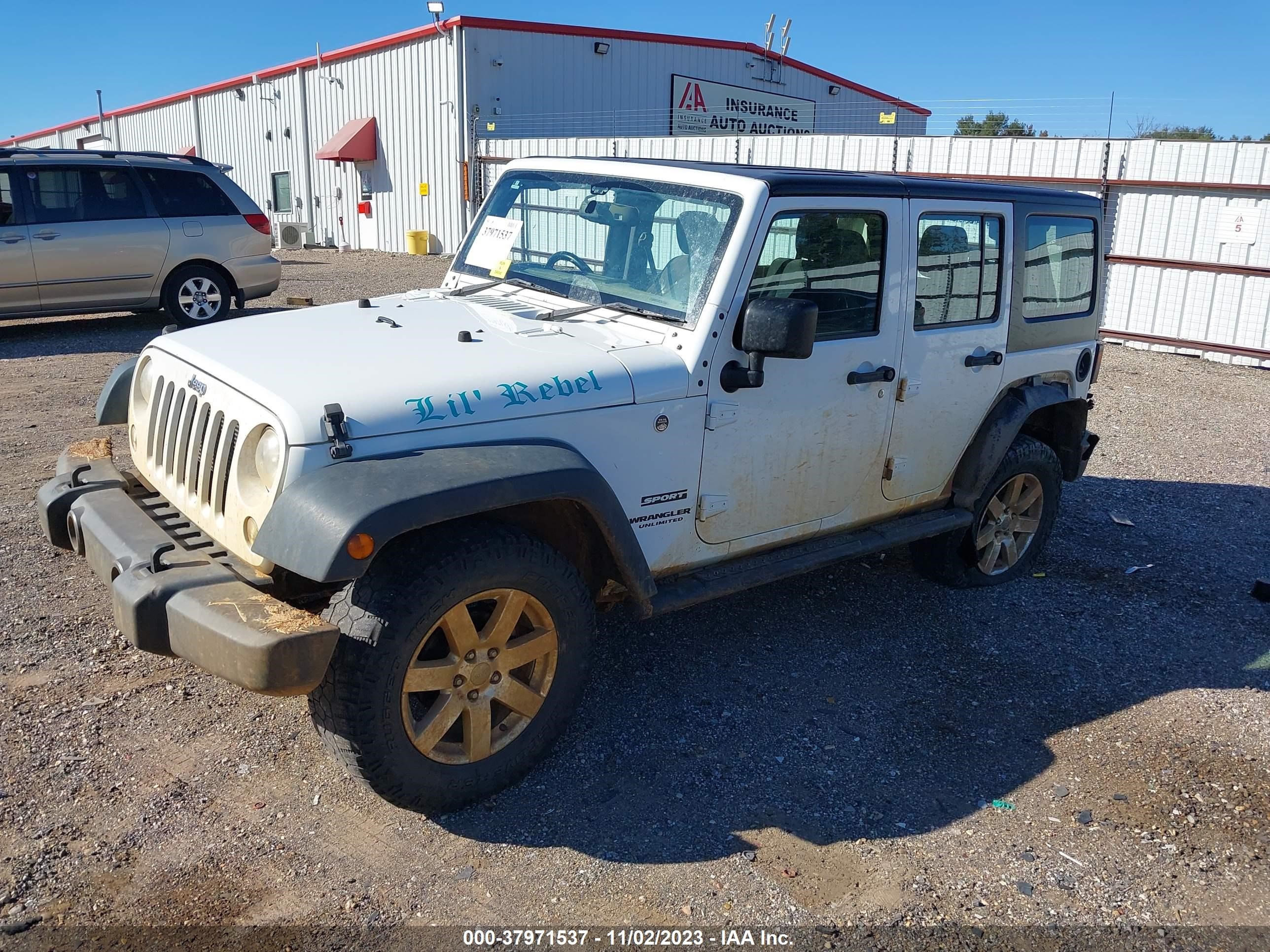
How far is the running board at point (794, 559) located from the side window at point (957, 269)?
2.93ft

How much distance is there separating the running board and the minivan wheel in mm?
8792

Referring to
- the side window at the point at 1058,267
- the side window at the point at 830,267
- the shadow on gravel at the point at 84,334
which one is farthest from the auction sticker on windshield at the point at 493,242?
the shadow on gravel at the point at 84,334

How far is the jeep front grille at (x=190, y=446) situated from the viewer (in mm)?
3182

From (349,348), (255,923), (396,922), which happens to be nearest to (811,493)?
(349,348)

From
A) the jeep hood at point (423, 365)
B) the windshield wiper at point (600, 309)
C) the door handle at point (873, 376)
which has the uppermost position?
the windshield wiper at point (600, 309)

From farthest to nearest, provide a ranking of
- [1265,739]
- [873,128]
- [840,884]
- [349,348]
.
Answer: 1. [873,128]
2. [1265,739]
3. [349,348]
4. [840,884]

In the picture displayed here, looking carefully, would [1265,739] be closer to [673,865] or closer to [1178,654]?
[1178,654]

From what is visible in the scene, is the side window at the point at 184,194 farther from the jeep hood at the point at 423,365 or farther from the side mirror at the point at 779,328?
the side mirror at the point at 779,328

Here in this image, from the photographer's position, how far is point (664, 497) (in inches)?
143

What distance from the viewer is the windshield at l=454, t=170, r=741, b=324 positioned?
377cm

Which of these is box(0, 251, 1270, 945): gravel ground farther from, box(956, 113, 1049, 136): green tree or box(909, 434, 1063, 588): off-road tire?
box(956, 113, 1049, 136): green tree

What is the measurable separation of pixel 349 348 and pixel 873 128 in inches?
1153

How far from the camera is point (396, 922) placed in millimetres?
2830

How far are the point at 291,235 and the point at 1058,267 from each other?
892 inches
